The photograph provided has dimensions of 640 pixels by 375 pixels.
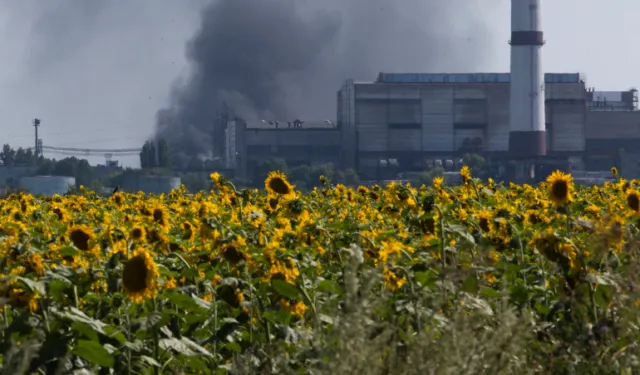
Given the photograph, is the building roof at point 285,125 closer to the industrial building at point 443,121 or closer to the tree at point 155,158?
the industrial building at point 443,121

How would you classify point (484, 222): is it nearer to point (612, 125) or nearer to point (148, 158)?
point (612, 125)

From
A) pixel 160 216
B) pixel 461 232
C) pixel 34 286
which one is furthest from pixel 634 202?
pixel 34 286

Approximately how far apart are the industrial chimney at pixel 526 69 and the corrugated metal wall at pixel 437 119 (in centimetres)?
1064

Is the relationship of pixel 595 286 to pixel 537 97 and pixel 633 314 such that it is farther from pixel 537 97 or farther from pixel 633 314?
pixel 537 97

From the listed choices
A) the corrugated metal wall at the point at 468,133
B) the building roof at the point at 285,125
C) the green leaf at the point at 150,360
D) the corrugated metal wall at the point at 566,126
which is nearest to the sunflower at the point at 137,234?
the green leaf at the point at 150,360

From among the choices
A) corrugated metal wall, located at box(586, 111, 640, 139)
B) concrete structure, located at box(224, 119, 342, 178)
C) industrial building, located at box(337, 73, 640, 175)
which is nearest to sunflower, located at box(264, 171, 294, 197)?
industrial building, located at box(337, 73, 640, 175)

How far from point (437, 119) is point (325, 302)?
448 feet

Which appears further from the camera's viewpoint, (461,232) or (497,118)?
(497,118)

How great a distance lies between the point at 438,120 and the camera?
5566 inches

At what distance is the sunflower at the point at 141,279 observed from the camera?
5.42 m

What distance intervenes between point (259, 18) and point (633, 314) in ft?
616

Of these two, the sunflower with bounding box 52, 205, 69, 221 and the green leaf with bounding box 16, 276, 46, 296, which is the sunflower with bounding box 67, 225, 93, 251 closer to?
the green leaf with bounding box 16, 276, 46, 296

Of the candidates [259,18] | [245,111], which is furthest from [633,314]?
[259,18]

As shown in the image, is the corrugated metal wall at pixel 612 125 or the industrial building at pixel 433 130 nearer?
the industrial building at pixel 433 130
